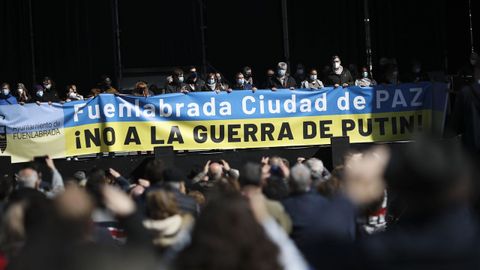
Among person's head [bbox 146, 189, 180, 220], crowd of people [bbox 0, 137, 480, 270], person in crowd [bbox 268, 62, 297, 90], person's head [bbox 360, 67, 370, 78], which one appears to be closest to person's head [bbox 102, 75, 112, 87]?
person in crowd [bbox 268, 62, 297, 90]

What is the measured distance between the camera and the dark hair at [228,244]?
3.42 metres

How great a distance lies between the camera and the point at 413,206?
329cm

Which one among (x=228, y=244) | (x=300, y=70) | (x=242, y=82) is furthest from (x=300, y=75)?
(x=228, y=244)

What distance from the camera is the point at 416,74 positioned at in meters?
19.0

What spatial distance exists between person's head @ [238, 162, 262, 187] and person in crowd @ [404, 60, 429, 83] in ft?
39.7

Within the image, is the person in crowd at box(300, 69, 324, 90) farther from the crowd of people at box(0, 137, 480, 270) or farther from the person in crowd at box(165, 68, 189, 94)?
the crowd of people at box(0, 137, 480, 270)

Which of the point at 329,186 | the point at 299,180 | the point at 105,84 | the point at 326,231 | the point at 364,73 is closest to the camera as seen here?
the point at 326,231

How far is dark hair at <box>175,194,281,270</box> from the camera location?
135 inches

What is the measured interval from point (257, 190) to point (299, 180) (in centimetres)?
33

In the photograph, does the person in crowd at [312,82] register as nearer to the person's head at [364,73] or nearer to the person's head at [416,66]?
the person's head at [364,73]

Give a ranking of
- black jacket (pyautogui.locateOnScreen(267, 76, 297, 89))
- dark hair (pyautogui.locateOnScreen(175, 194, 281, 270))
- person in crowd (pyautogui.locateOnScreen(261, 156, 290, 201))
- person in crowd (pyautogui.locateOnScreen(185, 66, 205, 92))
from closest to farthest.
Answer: dark hair (pyautogui.locateOnScreen(175, 194, 281, 270)) → person in crowd (pyautogui.locateOnScreen(261, 156, 290, 201)) → person in crowd (pyautogui.locateOnScreen(185, 66, 205, 92)) → black jacket (pyautogui.locateOnScreen(267, 76, 297, 89))

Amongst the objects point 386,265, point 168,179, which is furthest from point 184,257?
point 168,179

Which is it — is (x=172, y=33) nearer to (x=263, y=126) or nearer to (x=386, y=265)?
(x=263, y=126)

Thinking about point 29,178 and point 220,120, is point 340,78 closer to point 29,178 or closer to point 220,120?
point 220,120
